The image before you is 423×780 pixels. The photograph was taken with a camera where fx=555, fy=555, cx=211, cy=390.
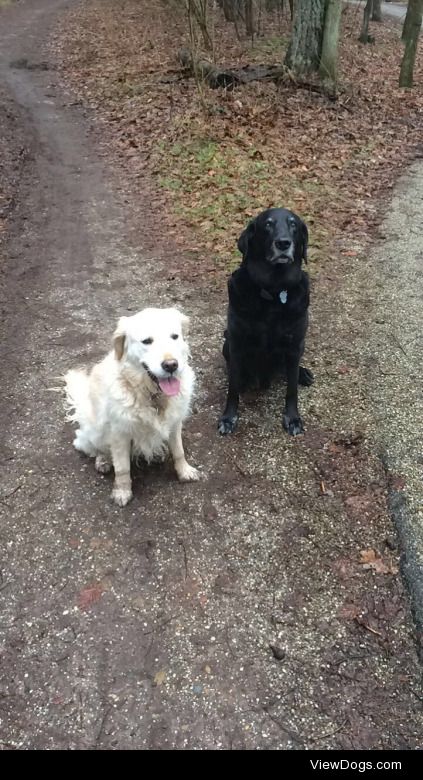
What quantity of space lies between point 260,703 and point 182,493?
1.44 metres

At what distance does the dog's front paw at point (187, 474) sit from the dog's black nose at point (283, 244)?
1589 mm

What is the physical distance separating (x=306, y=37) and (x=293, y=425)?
10.1 m

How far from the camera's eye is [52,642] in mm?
2832

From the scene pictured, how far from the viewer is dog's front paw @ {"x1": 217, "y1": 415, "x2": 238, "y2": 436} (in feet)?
13.9

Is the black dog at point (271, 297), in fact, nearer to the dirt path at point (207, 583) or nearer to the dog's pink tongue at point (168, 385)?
the dirt path at point (207, 583)

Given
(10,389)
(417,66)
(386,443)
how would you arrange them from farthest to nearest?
(417,66)
(10,389)
(386,443)

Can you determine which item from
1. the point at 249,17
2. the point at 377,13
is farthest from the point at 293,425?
the point at 377,13

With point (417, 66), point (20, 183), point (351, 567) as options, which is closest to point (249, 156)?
point (20, 183)

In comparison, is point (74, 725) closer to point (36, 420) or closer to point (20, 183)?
point (36, 420)

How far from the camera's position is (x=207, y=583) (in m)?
3.11

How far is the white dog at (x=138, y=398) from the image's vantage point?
3.04 meters

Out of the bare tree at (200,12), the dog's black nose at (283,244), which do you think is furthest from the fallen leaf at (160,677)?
the bare tree at (200,12)

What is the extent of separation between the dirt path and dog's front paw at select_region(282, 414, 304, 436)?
9cm
